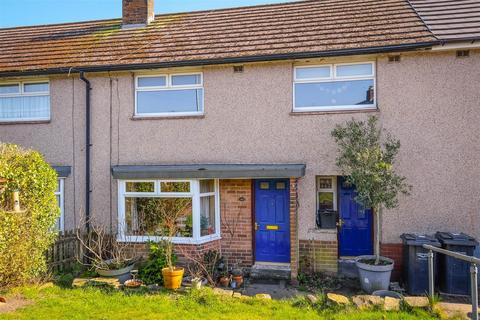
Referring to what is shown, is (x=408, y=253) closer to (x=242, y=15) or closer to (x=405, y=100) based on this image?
(x=405, y=100)

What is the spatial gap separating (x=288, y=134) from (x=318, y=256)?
9.92 ft

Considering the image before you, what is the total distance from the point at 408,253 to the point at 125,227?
6738 millimetres

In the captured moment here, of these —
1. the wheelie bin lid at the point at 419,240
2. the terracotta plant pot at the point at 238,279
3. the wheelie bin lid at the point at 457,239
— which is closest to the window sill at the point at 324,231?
the wheelie bin lid at the point at 419,240

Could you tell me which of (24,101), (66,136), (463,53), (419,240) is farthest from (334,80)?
(24,101)

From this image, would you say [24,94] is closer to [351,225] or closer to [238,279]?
[238,279]

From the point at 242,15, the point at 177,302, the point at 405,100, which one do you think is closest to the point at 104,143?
the point at 177,302

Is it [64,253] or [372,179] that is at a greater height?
[372,179]

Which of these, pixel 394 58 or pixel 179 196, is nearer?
pixel 394 58

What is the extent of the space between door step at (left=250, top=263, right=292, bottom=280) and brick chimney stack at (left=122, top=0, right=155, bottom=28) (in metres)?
8.75

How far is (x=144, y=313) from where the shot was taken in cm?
619

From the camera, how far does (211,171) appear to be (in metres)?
8.84

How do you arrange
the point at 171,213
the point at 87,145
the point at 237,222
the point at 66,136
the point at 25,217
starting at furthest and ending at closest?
the point at 66,136
the point at 87,145
the point at 237,222
the point at 171,213
the point at 25,217

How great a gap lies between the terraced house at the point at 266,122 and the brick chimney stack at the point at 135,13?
5.78ft

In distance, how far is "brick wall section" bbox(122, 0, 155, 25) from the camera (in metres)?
12.4
